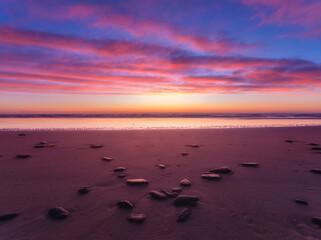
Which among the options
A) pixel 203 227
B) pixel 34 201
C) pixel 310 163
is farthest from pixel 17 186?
pixel 310 163

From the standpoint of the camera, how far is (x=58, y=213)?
2.67 meters

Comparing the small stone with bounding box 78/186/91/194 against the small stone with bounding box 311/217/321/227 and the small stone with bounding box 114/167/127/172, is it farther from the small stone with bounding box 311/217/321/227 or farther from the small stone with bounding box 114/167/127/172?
the small stone with bounding box 311/217/321/227

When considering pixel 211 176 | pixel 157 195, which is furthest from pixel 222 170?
pixel 157 195

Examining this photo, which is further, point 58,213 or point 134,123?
point 134,123

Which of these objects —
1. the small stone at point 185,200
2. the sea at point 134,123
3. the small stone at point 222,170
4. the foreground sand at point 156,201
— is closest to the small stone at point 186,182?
the foreground sand at point 156,201

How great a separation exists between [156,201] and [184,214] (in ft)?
1.82

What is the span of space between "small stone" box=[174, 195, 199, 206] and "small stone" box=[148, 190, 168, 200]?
0.74ft

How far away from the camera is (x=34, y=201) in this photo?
3.05 meters

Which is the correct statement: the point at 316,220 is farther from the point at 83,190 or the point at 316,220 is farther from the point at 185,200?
the point at 83,190

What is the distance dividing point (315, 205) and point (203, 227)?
5.70 ft

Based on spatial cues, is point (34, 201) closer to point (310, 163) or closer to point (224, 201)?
point (224, 201)

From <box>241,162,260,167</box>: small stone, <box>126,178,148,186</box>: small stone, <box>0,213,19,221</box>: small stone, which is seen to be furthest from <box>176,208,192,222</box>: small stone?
<box>241,162,260,167</box>: small stone

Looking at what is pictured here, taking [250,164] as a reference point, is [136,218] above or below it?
below

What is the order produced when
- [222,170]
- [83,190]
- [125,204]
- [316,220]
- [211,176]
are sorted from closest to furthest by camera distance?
→ [316,220] → [125,204] → [83,190] → [211,176] → [222,170]
